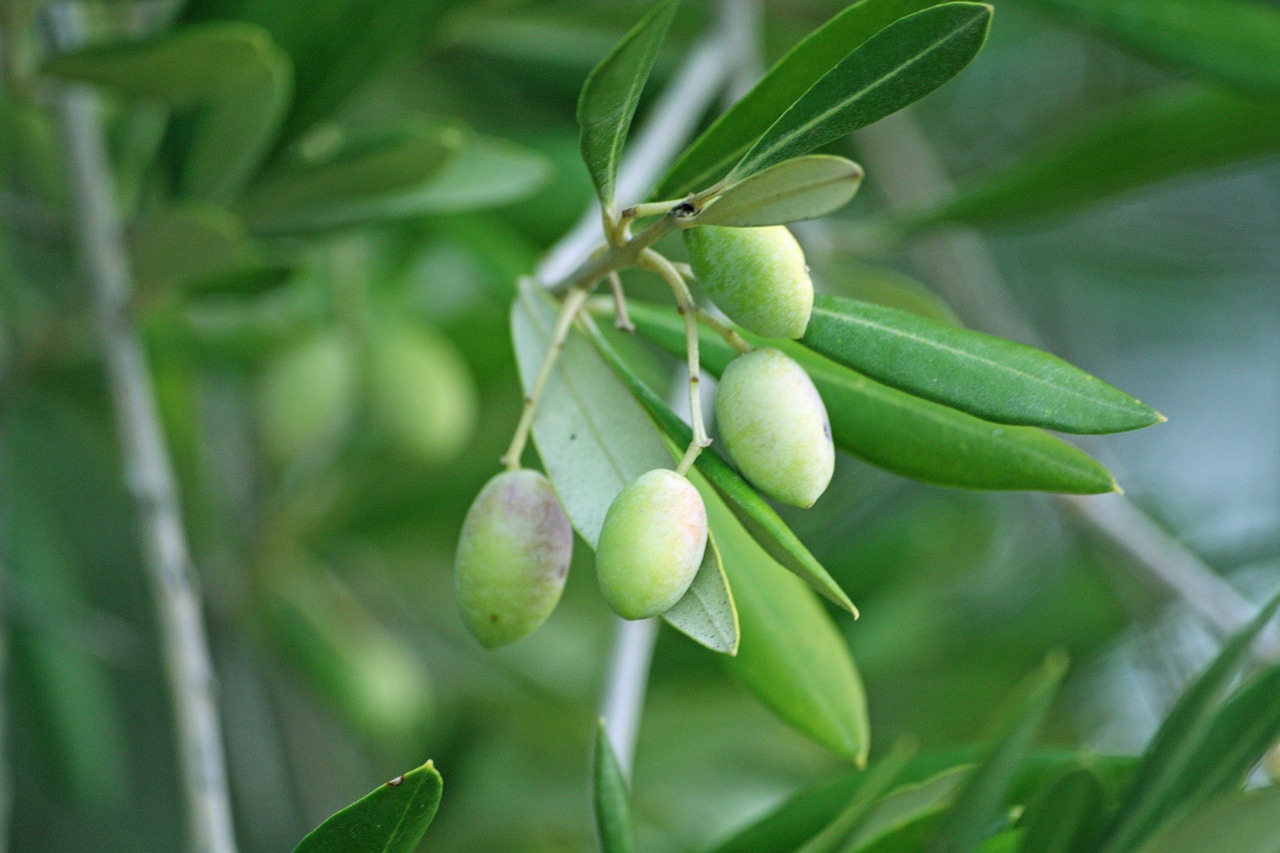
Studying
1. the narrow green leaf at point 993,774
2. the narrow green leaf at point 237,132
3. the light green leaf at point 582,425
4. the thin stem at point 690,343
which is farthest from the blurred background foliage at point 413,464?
the narrow green leaf at point 993,774

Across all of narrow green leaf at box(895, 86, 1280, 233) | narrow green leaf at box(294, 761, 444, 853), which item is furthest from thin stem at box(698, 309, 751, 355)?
narrow green leaf at box(895, 86, 1280, 233)

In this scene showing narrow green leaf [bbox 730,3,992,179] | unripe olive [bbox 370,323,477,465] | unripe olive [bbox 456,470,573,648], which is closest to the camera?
narrow green leaf [bbox 730,3,992,179]

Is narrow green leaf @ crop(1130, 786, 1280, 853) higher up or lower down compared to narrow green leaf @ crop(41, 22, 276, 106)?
lower down

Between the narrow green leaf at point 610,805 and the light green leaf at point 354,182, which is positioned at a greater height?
the light green leaf at point 354,182

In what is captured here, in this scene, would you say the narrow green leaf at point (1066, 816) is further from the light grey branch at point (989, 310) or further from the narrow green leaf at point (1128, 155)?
the narrow green leaf at point (1128, 155)

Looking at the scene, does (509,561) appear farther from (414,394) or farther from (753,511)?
(414,394)

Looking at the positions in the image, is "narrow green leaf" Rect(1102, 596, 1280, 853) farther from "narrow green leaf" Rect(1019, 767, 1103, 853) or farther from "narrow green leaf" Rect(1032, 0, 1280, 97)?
"narrow green leaf" Rect(1032, 0, 1280, 97)

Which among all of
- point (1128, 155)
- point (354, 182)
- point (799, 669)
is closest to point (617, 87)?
point (799, 669)

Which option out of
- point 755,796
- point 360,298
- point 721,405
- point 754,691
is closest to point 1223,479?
point 755,796
